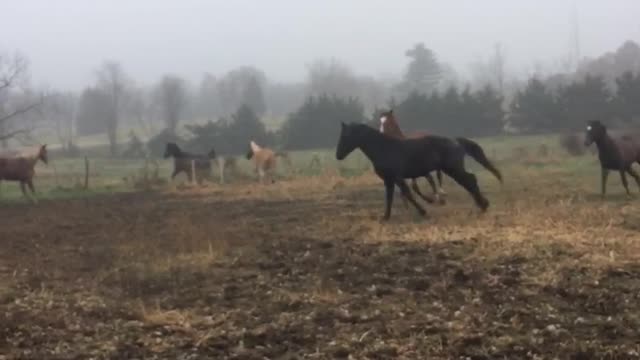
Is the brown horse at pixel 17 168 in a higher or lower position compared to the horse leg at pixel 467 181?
higher

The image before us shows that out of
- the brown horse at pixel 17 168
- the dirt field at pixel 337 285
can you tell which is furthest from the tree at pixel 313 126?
the dirt field at pixel 337 285

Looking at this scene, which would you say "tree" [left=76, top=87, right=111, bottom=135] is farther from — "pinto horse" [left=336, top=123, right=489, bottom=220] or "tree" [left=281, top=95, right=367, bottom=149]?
"pinto horse" [left=336, top=123, right=489, bottom=220]

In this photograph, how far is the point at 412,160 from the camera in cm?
1352

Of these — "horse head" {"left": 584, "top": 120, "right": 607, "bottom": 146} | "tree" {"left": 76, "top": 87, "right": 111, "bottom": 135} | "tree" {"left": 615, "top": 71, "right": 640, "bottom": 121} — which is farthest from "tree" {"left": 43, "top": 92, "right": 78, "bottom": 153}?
"horse head" {"left": 584, "top": 120, "right": 607, "bottom": 146}

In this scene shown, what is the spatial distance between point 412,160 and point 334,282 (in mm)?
5293

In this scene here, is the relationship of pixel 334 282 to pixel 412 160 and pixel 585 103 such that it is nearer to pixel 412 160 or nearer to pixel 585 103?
pixel 412 160

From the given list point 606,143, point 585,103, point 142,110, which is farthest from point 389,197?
point 142,110

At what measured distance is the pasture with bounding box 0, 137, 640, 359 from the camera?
20.8 feet

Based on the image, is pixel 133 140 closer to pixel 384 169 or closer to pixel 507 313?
pixel 384 169

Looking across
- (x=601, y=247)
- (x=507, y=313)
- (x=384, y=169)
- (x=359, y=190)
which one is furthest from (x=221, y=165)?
(x=507, y=313)

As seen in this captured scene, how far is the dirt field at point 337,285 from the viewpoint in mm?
6324

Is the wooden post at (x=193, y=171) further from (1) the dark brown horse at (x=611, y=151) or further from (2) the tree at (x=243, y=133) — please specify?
(2) the tree at (x=243, y=133)

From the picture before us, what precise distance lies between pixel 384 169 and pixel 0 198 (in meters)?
14.3

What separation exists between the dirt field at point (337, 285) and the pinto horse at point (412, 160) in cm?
50
